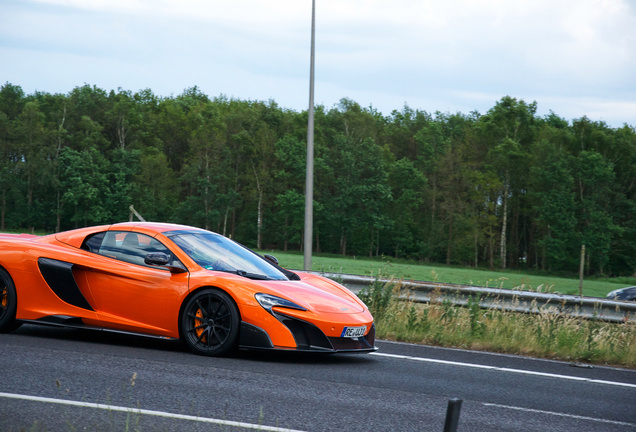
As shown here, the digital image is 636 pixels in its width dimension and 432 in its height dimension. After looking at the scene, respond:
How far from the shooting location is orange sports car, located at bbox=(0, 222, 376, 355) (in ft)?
25.2

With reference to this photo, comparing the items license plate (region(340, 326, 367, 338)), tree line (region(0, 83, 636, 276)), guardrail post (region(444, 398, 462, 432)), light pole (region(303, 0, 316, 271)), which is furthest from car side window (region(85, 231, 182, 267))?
tree line (region(0, 83, 636, 276))

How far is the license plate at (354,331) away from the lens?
7852mm

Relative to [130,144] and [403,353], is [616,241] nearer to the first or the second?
[130,144]

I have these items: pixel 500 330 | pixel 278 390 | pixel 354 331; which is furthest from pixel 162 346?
pixel 500 330

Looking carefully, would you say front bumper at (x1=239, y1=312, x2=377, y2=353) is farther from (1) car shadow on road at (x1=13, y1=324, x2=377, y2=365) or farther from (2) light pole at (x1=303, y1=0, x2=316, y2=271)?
(2) light pole at (x1=303, y1=0, x2=316, y2=271)

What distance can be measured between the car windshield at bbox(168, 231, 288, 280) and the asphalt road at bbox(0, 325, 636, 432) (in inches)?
35.9

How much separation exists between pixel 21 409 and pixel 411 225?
80272mm

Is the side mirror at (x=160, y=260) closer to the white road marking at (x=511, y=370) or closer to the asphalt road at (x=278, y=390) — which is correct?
the asphalt road at (x=278, y=390)

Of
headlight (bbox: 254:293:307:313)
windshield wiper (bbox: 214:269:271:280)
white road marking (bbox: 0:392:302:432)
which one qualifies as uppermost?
windshield wiper (bbox: 214:269:271:280)

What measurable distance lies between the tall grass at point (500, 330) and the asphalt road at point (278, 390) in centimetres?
104

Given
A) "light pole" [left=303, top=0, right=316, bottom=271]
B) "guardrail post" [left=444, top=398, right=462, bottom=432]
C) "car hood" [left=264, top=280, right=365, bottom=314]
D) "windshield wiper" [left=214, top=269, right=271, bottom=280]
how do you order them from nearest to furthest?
"guardrail post" [left=444, top=398, right=462, bottom=432], "car hood" [left=264, top=280, right=365, bottom=314], "windshield wiper" [left=214, top=269, right=271, bottom=280], "light pole" [left=303, top=0, right=316, bottom=271]

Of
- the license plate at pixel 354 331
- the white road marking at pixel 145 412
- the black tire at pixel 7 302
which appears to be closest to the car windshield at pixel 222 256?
the license plate at pixel 354 331

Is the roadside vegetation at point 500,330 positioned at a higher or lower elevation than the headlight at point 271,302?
lower

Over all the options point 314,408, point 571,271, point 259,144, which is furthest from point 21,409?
point 259,144
